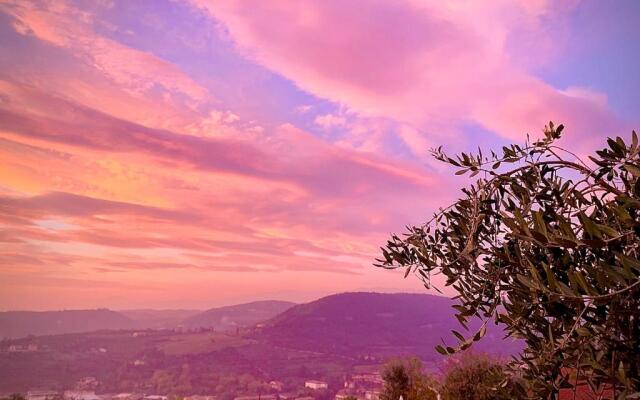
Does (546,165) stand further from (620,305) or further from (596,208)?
(620,305)

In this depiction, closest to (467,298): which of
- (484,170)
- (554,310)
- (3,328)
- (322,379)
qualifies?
(554,310)

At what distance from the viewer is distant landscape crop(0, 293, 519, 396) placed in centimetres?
13250

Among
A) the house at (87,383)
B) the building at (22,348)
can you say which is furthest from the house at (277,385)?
the building at (22,348)

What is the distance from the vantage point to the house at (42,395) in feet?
321

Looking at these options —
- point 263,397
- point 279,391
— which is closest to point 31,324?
point 279,391

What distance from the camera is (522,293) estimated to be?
16.3 ft

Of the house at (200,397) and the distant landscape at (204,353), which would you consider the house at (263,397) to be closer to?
the distant landscape at (204,353)

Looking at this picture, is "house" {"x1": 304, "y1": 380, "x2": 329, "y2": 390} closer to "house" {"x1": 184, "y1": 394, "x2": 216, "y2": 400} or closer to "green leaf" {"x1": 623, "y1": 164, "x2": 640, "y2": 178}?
"house" {"x1": 184, "y1": 394, "x2": 216, "y2": 400}

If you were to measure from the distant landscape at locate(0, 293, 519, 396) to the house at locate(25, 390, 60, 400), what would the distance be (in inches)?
188

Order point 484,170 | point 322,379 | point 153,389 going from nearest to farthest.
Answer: point 484,170 < point 322,379 < point 153,389

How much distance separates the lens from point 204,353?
158375 mm

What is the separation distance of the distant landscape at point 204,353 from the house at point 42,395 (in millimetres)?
4785

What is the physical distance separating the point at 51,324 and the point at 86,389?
79.8 m

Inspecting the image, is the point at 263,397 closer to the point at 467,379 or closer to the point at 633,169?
the point at 467,379
